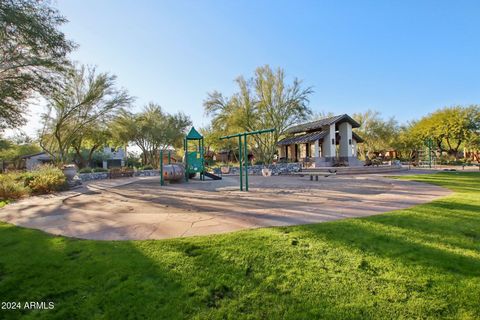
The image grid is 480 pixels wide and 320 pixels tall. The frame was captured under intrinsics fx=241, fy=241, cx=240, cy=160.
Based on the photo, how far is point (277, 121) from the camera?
86.6 ft

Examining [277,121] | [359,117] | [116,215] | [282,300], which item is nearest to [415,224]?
[282,300]

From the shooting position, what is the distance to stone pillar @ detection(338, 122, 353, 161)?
86.9 feet

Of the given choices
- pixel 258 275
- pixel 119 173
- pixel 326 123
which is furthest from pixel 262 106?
pixel 258 275

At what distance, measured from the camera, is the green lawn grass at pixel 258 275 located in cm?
227

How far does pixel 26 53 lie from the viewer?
340 inches

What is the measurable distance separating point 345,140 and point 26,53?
2649cm

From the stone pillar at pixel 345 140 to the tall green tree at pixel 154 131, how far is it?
19.4 meters

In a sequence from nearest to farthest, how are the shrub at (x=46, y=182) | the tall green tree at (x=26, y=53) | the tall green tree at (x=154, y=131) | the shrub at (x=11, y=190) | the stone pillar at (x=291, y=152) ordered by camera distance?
the tall green tree at (x=26, y=53) < the shrub at (x=11, y=190) < the shrub at (x=46, y=182) < the tall green tree at (x=154, y=131) < the stone pillar at (x=291, y=152)

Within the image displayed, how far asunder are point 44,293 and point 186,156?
537 inches

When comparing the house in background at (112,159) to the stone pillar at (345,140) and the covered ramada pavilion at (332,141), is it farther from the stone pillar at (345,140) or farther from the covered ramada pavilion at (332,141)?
the stone pillar at (345,140)

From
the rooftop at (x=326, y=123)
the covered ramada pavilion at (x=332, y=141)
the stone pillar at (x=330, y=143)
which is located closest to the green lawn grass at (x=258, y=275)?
the covered ramada pavilion at (x=332, y=141)

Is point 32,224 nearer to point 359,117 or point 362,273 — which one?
point 362,273

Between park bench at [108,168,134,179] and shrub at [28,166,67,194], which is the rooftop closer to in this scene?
park bench at [108,168,134,179]

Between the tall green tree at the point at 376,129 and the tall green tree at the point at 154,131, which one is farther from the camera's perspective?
the tall green tree at the point at 376,129
